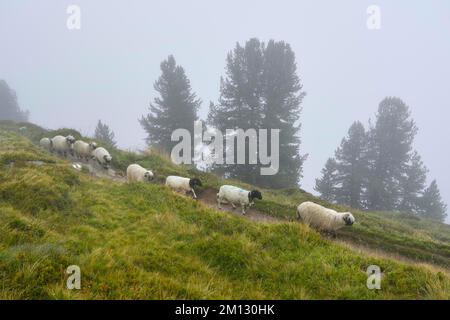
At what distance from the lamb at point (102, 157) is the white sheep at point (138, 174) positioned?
2.64 meters

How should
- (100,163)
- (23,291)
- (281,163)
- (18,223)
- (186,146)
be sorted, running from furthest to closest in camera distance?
(186,146)
(281,163)
(100,163)
(18,223)
(23,291)

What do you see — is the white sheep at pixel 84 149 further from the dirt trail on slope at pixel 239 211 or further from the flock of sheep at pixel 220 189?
the dirt trail on slope at pixel 239 211

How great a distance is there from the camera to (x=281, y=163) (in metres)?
30.1

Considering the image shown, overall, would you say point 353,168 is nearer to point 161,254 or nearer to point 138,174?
point 138,174

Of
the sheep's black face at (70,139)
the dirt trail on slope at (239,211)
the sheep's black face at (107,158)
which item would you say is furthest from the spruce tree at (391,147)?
the sheep's black face at (70,139)

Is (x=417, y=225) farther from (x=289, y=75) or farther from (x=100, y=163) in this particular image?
(x=100, y=163)

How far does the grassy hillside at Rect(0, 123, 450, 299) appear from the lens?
5926 mm

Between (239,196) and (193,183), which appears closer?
(239,196)

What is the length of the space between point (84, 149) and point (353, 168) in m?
31.0

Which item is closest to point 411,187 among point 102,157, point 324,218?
point 324,218

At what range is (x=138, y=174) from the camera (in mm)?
17578

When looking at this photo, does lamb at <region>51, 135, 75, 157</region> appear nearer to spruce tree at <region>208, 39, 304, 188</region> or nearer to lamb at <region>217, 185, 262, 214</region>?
spruce tree at <region>208, 39, 304, 188</region>
